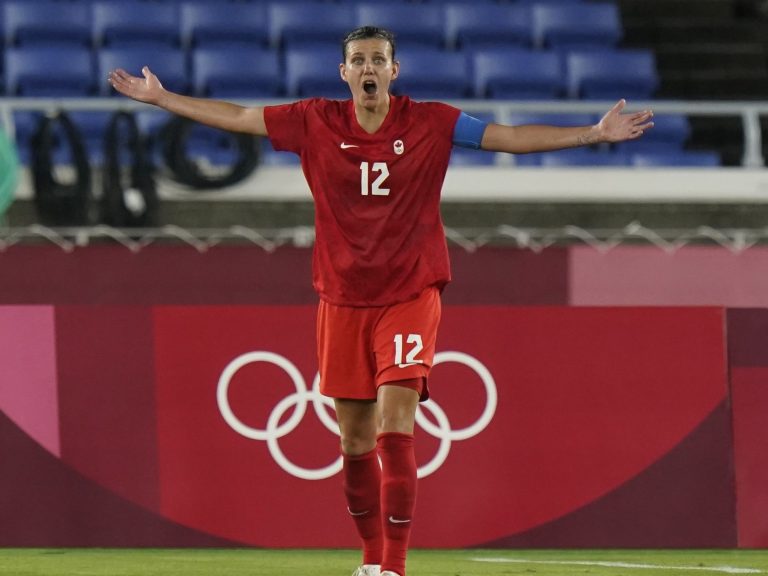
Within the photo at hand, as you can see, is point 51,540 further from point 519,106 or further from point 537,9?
point 537,9

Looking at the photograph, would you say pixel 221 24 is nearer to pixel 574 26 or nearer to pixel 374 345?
pixel 574 26

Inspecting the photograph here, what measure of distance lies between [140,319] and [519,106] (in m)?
4.34

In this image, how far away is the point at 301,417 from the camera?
7172 millimetres

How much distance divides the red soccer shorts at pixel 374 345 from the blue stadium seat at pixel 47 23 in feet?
26.6

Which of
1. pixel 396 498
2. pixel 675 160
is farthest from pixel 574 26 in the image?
pixel 396 498

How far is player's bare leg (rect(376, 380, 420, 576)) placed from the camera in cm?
523

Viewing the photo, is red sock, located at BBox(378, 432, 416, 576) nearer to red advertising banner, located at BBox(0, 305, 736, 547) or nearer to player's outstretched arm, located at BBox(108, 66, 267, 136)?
player's outstretched arm, located at BBox(108, 66, 267, 136)

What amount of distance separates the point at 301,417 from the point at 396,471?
6.43 feet

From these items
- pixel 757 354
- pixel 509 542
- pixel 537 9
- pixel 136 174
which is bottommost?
pixel 509 542

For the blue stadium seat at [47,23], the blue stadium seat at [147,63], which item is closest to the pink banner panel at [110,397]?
the blue stadium seat at [147,63]

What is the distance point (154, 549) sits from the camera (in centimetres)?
706

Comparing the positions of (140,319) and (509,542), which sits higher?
(140,319)

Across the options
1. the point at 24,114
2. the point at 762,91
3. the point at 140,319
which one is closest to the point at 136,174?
the point at 24,114

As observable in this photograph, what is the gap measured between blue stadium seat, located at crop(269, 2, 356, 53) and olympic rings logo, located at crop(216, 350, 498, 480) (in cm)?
666
